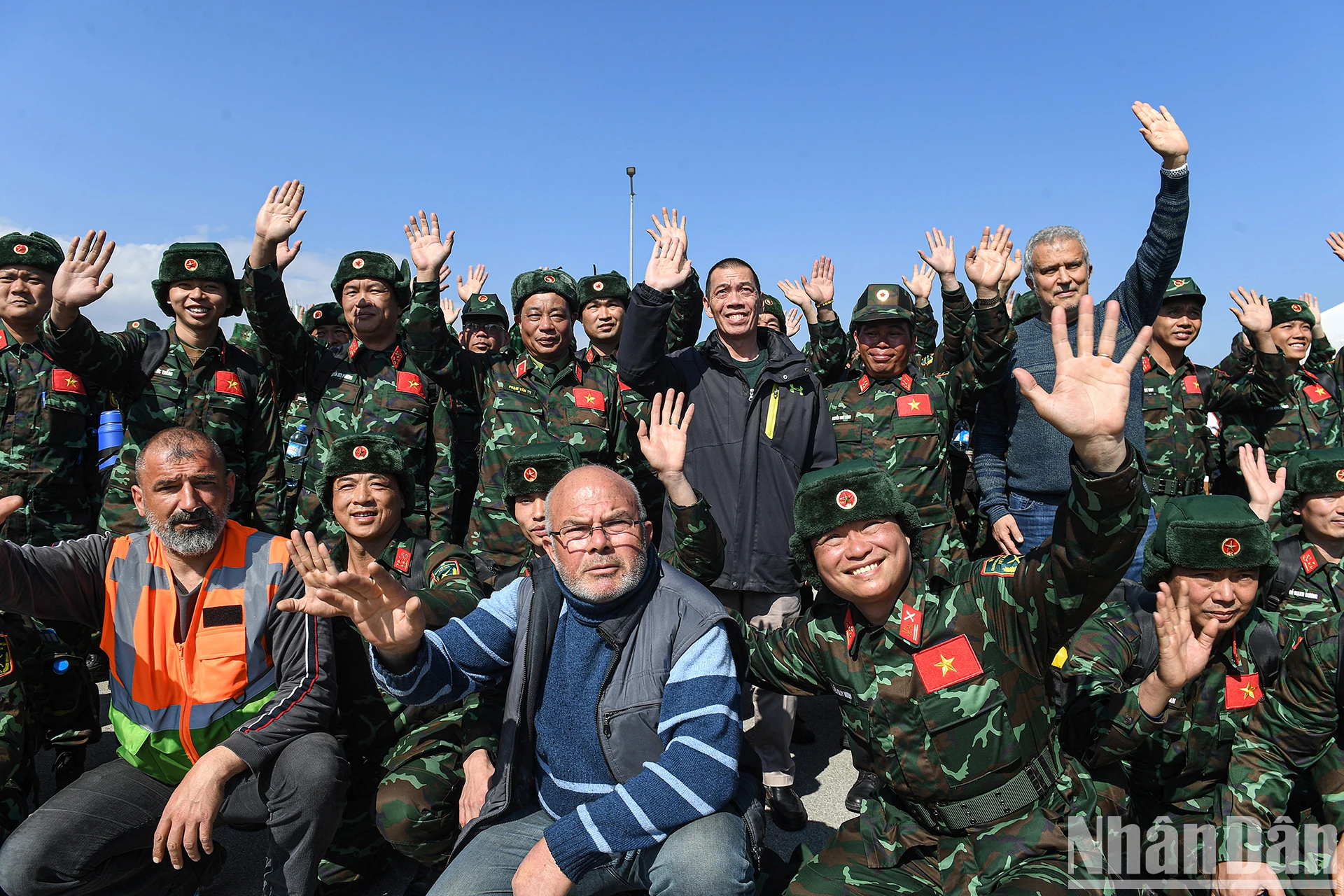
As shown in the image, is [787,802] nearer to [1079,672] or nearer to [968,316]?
[1079,672]

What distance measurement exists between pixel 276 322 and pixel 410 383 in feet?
2.83

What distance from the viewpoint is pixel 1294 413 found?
710cm

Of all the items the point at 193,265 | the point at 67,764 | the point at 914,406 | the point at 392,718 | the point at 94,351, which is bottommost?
the point at 67,764

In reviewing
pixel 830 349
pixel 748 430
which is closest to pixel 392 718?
pixel 748 430

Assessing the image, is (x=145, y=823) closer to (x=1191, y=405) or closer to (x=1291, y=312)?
(x=1191, y=405)

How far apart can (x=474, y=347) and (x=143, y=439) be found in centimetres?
334

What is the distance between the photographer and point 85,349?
4.84 metres

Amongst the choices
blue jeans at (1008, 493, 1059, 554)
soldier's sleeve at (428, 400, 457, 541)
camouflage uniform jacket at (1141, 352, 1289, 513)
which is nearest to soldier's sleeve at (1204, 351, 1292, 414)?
camouflage uniform jacket at (1141, 352, 1289, 513)

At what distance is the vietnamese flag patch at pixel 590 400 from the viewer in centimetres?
538

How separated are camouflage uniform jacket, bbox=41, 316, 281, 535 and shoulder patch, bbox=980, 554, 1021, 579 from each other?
419cm

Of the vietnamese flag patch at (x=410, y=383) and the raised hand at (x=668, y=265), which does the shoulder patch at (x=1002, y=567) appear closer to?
the raised hand at (x=668, y=265)

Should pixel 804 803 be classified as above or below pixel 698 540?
below

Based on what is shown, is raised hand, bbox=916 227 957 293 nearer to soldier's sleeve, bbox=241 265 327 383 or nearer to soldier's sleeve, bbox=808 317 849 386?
soldier's sleeve, bbox=808 317 849 386

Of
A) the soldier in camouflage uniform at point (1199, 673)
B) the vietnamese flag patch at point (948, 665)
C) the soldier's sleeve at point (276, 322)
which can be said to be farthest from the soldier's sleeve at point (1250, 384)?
the soldier's sleeve at point (276, 322)
